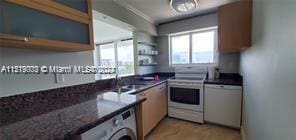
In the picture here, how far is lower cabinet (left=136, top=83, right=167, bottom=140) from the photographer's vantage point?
6.70 feet

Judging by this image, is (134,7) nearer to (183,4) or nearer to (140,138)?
(183,4)

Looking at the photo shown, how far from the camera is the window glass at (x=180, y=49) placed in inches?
133

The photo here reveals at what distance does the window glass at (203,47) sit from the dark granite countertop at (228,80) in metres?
0.47

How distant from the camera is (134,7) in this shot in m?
2.38

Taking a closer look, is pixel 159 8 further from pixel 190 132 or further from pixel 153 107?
pixel 190 132

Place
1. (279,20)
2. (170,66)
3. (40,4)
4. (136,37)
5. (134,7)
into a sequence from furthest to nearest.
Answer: (170,66) → (136,37) → (134,7) → (40,4) → (279,20)

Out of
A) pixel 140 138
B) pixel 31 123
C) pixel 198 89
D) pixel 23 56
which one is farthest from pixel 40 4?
pixel 198 89

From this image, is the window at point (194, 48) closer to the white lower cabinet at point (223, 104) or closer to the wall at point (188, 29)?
the wall at point (188, 29)

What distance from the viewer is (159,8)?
8.06 feet

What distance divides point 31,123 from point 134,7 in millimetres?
2231

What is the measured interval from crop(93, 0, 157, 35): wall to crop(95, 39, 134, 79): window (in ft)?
4.90

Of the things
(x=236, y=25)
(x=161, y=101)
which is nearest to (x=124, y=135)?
(x=161, y=101)

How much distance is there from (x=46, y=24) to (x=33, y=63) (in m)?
0.46

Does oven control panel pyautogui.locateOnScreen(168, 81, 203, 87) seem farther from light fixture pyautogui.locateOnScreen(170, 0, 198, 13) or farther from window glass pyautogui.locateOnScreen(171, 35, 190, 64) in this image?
light fixture pyautogui.locateOnScreen(170, 0, 198, 13)
